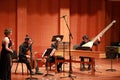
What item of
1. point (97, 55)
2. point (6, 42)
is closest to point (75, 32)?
point (97, 55)

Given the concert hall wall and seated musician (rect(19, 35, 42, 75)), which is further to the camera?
the concert hall wall

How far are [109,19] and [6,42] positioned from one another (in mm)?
10402

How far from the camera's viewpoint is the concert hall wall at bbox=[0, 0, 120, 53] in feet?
49.1

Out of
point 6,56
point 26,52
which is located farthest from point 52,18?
point 6,56

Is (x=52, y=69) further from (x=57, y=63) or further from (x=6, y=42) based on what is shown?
(x=6, y=42)

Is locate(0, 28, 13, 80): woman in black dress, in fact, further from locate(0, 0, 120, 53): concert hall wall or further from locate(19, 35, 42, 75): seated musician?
locate(0, 0, 120, 53): concert hall wall

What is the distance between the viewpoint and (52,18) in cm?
1575

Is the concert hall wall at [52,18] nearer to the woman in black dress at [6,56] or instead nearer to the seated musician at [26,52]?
the seated musician at [26,52]

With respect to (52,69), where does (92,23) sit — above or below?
above

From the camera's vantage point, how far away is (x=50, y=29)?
1574 centimetres

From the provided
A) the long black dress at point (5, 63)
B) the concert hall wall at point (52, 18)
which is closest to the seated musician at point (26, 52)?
the long black dress at point (5, 63)

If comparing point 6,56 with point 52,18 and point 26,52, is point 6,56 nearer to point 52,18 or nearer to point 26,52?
point 26,52

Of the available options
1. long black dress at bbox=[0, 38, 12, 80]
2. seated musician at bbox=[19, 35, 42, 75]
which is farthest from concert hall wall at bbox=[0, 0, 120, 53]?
long black dress at bbox=[0, 38, 12, 80]

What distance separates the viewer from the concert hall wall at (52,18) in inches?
589
